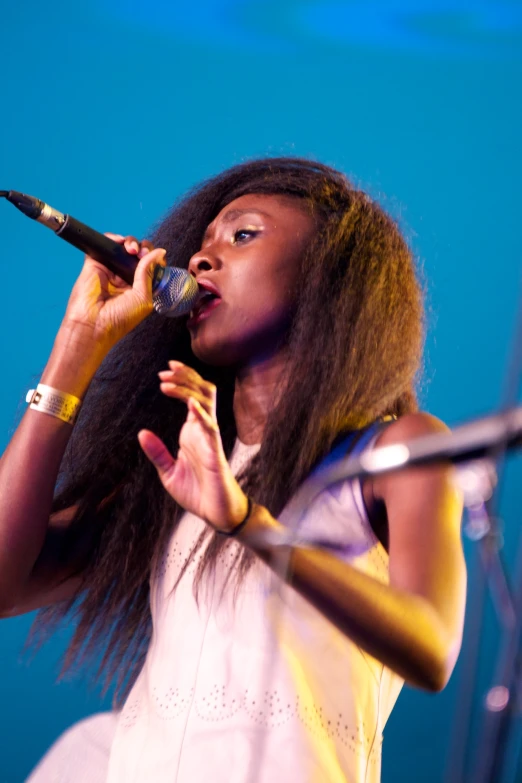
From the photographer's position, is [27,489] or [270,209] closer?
[27,489]

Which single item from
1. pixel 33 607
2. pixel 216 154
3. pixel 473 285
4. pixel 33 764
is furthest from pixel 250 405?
pixel 33 764

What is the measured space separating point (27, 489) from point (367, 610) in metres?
0.58

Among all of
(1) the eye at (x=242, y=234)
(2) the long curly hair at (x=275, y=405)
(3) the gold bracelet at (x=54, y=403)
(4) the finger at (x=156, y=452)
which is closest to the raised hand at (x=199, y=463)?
(4) the finger at (x=156, y=452)

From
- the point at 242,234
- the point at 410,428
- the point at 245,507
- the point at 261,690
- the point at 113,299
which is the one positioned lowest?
the point at 261,690

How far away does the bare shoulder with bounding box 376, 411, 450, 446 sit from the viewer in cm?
116

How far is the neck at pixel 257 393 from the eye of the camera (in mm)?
1359

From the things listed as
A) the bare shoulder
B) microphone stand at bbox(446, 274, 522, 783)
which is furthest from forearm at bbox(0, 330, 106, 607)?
microphone stand at bbox(446, 274, 522, 783)

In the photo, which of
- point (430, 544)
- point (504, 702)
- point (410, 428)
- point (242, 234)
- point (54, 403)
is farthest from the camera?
point (242, 234)

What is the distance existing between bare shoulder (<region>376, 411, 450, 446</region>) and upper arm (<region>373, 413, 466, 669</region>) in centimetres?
8

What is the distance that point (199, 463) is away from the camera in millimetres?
896

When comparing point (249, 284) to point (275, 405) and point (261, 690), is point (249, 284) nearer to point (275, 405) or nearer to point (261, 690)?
point (275, 405)

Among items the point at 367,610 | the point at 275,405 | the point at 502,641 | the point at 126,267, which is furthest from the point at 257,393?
the point at 502,641

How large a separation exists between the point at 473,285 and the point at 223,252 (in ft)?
1.88

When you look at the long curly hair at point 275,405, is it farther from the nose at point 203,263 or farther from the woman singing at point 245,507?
the nose at point 203,263
